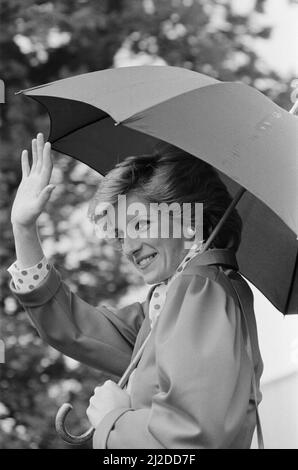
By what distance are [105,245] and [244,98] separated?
3859 mm

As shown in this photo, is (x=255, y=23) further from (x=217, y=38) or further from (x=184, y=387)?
(x=184, y=387)

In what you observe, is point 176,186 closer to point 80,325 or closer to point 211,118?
point 211,118

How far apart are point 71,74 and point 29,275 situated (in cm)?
381

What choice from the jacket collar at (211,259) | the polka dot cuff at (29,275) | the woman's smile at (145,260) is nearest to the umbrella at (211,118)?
the jacket collar at (211,259)

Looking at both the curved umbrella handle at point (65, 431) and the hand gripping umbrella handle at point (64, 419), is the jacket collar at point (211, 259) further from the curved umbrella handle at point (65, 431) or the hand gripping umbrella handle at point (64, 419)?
the curved umbrella handle at point (65, 431)

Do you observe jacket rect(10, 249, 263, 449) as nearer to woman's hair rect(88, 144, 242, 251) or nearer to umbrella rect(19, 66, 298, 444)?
woman's hair rect(88, 144, 242, 251)

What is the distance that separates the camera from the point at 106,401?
6.72 ft

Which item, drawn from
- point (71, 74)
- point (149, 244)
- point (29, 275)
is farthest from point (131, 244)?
point (71, 74)

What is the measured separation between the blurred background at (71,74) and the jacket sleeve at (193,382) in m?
3.55

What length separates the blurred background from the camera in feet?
18.6

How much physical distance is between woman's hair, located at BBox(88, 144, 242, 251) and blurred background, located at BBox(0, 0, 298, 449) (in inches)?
132
